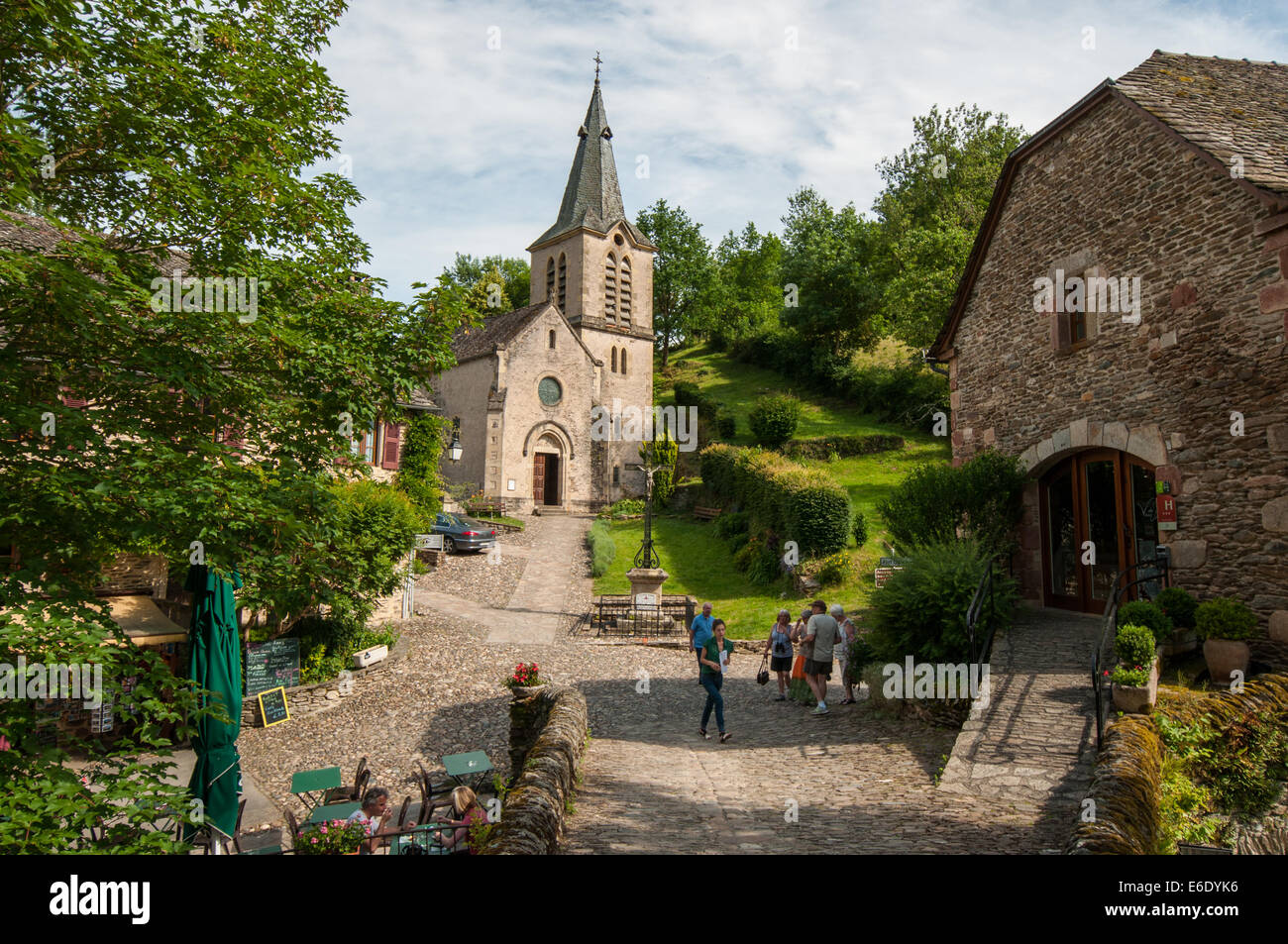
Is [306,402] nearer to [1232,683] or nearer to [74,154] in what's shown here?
[74,154]

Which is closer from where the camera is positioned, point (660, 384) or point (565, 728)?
point (565, 728)

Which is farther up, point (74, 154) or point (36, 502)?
point (74, 154)

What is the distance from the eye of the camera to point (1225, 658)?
320 inches

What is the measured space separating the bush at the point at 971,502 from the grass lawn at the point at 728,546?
1729mm

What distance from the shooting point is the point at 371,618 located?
17.1 meters

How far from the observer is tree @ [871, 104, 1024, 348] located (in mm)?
28078

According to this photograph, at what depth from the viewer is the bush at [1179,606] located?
8.88 m

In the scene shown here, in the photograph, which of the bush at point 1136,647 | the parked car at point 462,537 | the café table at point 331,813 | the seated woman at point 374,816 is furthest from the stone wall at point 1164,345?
the parked car at point 462,537

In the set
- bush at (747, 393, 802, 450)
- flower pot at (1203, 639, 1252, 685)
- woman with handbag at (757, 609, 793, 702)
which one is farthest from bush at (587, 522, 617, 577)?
flower pot at (1203, 639, 1252, 685)

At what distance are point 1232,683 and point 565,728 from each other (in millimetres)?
7136

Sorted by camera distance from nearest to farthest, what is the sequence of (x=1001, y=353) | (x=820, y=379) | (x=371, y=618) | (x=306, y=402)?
(x=306, y=402), (x=1001, y=353), (x=371, y=618), (x=820, y=379)

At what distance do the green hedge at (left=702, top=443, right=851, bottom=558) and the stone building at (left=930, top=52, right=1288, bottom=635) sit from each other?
722 cm

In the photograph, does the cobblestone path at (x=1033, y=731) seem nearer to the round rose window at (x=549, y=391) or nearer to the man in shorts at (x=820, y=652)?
the man in shorts at (x=820, y=652)
